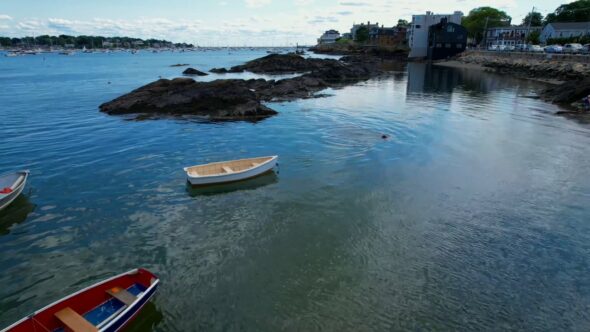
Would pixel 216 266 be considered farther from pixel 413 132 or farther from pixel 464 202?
pixel 413 132

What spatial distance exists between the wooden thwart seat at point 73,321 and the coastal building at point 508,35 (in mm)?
161174

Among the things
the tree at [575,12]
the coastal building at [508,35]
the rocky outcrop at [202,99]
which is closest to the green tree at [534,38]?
the coastal building at [508,35]

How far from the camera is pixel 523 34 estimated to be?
136 meters

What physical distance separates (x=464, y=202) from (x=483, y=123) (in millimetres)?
21925

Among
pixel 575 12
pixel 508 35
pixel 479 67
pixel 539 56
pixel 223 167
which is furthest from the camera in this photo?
pixel 508 35

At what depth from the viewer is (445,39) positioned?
126 meters

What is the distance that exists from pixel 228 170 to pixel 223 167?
511 mm

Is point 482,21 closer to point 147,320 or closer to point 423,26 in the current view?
point 423,26

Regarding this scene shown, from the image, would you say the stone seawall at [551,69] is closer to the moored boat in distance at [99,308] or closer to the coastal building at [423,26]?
the coastal building at [423,26]

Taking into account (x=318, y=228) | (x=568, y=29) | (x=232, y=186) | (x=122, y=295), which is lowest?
(x=318, y=228)

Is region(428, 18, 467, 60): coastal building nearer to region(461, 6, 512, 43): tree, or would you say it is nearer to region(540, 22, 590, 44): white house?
region(540, 22, 590, 44): white house

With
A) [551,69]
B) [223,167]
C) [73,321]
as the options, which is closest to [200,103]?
[223,167]

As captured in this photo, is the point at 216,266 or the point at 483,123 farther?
the point at 483,123

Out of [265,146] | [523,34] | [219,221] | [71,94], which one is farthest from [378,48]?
[219,221]
